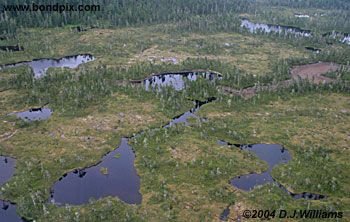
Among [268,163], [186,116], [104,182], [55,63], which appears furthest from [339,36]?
[104,182]

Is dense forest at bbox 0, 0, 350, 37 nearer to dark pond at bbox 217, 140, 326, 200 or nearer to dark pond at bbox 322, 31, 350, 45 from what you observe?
dark pond at bbox 322, 31, 350, 45

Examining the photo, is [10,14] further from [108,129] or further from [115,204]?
[115,204]

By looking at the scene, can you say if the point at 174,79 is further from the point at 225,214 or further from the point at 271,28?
the point at 271,28

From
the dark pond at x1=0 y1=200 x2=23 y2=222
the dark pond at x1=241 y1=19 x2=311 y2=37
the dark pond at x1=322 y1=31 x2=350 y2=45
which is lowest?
the dark pond at x1=0 y1=200 x2=23 y2=222

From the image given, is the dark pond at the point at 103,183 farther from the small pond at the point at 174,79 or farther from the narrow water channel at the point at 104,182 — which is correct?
the small pond at the point at 174,79

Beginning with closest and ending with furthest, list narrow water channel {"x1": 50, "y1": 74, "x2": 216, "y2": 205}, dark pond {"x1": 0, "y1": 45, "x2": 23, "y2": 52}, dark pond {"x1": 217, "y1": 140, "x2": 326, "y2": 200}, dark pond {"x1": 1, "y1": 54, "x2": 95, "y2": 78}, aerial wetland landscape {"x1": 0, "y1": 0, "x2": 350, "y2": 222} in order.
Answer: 1. aerial wetland landscape {"x1": 0, "y1": 0, "x2": 350, "y2": 222}
2. narrow water channel {"x1": 50, "y1": 74, "x2": 216, "y2": 205}
3. dark pond {"x1": 217, "y1": 140, "x2": 326, "y2": 200}
4. dark pond {"x1": 1, "y1": 54, "x2": 95, "y2": 78}
5. dark pond {"x1": 0, "y1": 45, "x2": 23, "y2": 52}

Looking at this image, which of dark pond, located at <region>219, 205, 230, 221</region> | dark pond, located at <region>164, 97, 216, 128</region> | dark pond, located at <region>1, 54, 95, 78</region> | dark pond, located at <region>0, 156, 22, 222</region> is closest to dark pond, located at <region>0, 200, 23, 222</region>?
dark pond, located at <region>0, 156, 22, 222</region>

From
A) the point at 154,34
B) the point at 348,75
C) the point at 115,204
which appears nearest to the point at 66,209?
the point at 115,204
